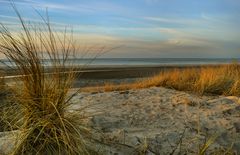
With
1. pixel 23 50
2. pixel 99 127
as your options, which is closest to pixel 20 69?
pixel 23 50

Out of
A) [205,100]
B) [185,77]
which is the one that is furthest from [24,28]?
[185,77]

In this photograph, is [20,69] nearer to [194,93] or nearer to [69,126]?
[69,126]

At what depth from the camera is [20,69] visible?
4.34 meters

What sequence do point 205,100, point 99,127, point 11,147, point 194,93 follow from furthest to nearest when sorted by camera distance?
point 194,93, point 205,100, point 99,127, point 11,147

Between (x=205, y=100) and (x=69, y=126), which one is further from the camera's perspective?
(x=205, y=100)

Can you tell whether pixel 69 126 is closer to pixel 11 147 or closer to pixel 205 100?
pixel 11 147

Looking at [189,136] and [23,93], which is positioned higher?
[23,93]

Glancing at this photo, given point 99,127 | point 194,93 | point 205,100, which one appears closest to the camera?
point 99,127

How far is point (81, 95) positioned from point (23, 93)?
2.25m

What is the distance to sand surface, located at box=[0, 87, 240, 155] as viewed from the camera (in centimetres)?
468

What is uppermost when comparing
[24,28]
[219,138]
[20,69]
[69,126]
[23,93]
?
[24,28]

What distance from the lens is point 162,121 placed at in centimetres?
539

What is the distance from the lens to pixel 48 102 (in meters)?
4.30

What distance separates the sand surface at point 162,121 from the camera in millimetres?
4680
